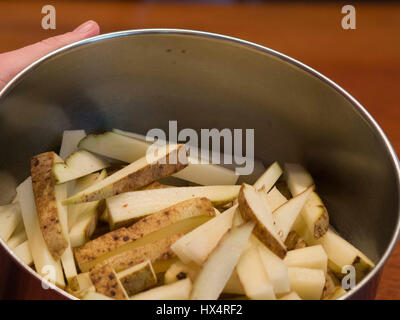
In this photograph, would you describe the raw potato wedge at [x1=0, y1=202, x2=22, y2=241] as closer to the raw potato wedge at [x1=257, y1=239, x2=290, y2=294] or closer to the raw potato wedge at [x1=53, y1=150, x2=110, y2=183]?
the raw potato wedge at [x1=53, y1=150, x2=110, y2=183]

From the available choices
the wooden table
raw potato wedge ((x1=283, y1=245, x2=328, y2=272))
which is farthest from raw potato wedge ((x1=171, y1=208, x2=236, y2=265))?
the wooden table

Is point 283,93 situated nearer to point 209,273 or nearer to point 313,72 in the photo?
point 313,72

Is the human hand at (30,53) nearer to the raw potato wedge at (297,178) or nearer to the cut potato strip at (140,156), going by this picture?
the cut potato strip at (140,156)

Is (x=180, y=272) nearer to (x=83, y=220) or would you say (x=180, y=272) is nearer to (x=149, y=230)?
(x=149, y=230)

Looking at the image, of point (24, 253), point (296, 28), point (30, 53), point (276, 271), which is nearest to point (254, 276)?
point (276, 271)

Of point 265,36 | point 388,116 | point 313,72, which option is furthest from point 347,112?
point 265,36
